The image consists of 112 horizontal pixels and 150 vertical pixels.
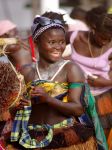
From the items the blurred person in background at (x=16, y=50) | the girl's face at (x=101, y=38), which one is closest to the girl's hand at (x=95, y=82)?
→ the girl's face at (x=101, y=38)

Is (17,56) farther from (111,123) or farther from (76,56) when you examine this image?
(111,123)

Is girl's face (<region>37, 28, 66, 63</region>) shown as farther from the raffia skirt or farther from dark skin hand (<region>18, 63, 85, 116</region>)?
the raffia skirt

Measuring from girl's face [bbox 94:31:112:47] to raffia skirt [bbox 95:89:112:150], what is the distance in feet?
1.91

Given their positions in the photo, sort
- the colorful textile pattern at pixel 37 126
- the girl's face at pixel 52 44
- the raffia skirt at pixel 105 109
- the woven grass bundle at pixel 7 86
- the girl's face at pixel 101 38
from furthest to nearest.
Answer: the raffia skirt at pixel 105 109 → the girl's face at pixel 101 38 → the girl's face at pixel 52 44 → the colorful textile pattern at pixel 37 126 → the woven grass bundle at pixel 7 86

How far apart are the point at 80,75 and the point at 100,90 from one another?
4.93ft

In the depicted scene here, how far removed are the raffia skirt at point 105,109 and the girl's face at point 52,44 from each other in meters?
1.37

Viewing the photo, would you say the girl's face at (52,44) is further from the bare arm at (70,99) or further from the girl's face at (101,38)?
the girl's face at (101,38)

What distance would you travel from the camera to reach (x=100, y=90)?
5.99 meters

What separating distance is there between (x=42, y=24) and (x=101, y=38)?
1.25 metres

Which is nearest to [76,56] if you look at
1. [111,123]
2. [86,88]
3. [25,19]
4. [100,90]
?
[100,90]

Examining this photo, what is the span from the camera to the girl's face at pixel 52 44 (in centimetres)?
455

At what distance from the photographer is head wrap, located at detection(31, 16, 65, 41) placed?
4.60 m

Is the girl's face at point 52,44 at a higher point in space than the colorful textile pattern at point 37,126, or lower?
higher

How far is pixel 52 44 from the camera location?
15.0 ft
